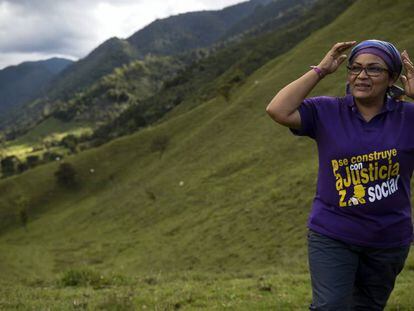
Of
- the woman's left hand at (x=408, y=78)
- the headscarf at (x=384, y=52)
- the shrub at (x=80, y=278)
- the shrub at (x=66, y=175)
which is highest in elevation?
the headscarf at (x=384, y=52)

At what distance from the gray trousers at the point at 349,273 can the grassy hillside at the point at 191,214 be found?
160 inches

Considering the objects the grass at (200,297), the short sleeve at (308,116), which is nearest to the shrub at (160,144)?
the grass at (200,297)

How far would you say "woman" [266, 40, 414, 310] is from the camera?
4305 millimetres

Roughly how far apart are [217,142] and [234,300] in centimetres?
5742

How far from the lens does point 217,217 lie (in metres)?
41.8

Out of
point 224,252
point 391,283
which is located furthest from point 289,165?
point 391,283

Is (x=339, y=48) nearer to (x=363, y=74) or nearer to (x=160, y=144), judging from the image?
(x=363, y=74)

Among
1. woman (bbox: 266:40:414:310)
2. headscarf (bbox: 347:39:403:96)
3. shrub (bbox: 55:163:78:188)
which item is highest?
headscarf (bbox: 347:39:403:96)

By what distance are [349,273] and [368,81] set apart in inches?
72.2

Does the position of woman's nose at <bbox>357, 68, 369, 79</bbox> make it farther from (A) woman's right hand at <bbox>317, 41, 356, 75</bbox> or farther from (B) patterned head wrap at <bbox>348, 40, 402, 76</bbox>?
(A) woman's right hand at <bbox>317, 41, 356, 75</bbox>

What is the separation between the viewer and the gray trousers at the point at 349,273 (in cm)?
421

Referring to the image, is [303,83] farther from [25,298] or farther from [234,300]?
[25,298]

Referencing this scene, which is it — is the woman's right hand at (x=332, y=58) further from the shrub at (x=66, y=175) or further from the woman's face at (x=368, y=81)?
the shrub at (x=66, y=175)

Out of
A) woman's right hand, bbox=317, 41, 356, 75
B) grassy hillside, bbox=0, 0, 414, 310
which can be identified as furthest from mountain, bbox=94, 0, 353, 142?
woman's right hand, bbox=317, 41, 356, 75
